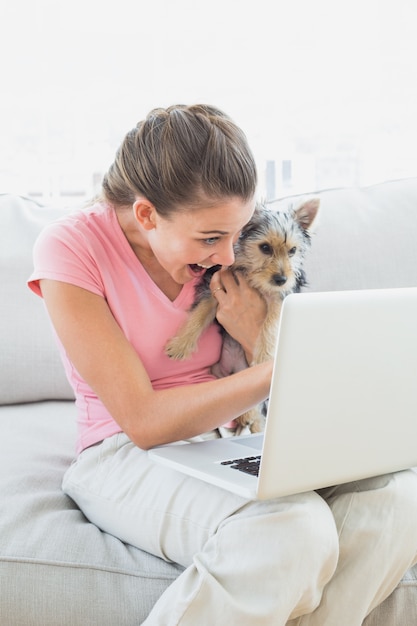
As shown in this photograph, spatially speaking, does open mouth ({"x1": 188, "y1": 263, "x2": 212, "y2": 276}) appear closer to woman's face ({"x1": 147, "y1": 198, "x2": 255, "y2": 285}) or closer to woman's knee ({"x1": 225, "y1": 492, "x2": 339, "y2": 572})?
woman's face ({"x1": 147, "y1": 198, "x2": 255, "y2": 285})

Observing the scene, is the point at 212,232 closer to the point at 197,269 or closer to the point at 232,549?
the point at 197,269

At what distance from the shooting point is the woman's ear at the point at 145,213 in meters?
1.55

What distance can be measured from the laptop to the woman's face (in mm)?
457

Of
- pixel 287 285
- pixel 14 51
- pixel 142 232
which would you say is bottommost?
pixel 287 285

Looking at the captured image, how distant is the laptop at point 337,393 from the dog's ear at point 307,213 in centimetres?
65

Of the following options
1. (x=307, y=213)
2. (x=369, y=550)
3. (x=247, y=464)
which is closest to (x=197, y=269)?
(x=307, y=213)

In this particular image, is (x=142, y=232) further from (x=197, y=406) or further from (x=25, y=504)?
(x=25, y=504)

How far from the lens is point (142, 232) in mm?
1663

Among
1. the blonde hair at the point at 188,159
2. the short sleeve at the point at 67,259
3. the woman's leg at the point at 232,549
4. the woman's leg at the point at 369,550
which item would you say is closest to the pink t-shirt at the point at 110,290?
the short sleeve at the point at 67,259

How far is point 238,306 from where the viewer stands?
1.78 m

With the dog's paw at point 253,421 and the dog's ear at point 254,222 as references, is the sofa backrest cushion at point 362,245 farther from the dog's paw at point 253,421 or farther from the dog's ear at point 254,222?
the dog's paw at point 253,421

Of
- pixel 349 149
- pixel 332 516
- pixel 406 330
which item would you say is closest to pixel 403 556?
pixel 332 516

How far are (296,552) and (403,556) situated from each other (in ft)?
0.73

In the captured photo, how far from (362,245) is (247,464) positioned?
2.98ft
